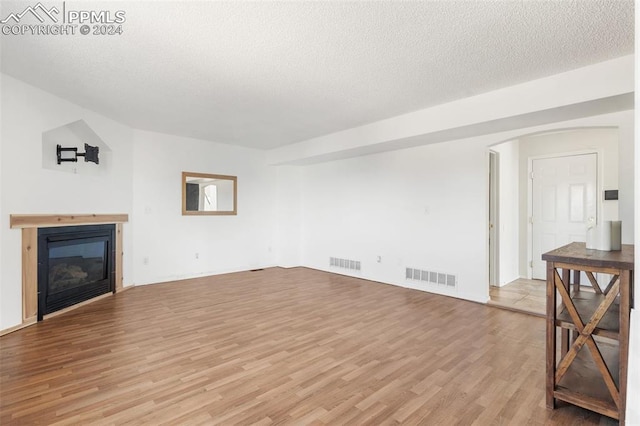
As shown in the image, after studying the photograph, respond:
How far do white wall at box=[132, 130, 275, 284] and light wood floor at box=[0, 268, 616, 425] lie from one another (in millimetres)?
1442

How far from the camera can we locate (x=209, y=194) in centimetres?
593

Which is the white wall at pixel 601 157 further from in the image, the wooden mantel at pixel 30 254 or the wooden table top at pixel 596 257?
the wooden mantel at pixel 30 254

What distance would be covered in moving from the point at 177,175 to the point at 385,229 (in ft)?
12.7

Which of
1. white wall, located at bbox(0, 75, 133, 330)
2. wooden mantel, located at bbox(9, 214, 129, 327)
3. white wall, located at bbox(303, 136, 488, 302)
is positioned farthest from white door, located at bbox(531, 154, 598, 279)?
wooden mantel, located at bbox(9, 214, 129, 327)

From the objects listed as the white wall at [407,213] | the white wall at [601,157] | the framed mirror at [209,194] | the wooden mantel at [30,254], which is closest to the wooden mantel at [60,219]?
the wooden mantel at [30,254]

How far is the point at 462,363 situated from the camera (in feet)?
8.14

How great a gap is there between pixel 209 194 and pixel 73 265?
2.46m

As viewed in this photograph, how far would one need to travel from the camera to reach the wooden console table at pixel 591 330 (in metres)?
1.64

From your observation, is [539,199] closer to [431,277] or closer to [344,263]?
[431,277]

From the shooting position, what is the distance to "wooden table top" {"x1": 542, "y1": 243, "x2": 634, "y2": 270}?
65.1 inches

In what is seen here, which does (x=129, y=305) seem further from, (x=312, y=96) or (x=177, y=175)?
(x=312, y=96)

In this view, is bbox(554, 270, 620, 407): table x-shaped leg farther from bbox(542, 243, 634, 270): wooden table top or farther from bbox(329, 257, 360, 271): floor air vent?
bbox(329, 257, 360, 271): floor air vent

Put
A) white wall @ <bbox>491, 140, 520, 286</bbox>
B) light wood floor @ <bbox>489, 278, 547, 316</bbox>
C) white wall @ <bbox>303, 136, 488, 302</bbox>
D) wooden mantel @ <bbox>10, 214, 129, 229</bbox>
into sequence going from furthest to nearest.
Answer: white wall @ <bbox>491, 140, 520, 286</bbox>
white wall @ <bbox>303, 136, 488, 302</bbox>
light wood floor @ <bbox>489, 278, 547, 316</bbox>
wooden mantel @ <bbox>10, 214, 129, 229</bbox>

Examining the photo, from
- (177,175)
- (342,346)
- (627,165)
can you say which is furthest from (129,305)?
(627,165)
